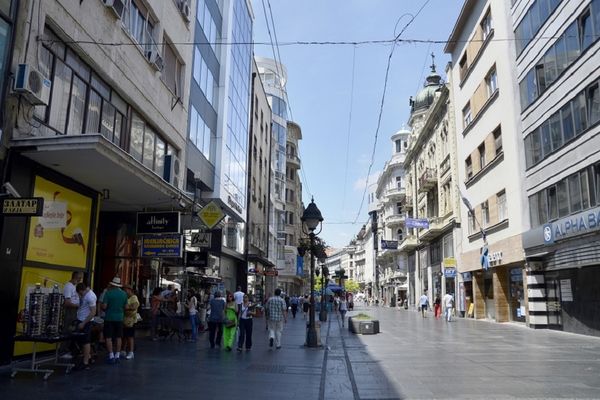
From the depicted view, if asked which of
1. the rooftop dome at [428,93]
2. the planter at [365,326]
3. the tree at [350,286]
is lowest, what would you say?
the planter at [365,326]

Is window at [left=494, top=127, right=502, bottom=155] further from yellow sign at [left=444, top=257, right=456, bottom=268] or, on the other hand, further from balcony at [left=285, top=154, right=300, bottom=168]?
balcony at [left=285, top=154, right=300, bottom=168]

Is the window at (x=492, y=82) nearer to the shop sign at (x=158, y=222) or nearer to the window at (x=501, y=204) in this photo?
the window at (x=501, y=204)

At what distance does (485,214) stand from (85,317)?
25892 mm

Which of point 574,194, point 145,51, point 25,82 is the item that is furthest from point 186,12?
point 574,194

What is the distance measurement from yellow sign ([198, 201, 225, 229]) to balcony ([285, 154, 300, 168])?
171ft

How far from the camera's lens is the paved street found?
8.41 m

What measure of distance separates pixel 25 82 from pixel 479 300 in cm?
2935

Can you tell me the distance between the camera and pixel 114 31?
14.4 m

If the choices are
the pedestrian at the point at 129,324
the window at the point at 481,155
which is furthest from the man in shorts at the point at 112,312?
the window at the point at 481,155

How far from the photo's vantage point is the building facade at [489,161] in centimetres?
2650

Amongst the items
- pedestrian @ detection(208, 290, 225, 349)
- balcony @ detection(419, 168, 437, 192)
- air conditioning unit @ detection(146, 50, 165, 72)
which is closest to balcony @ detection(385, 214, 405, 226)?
balcony @ detection(419, 168, 437, 192)

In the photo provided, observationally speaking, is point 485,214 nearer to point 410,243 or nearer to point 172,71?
point 172,71

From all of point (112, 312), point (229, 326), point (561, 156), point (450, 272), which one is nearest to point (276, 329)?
point (229, 326)

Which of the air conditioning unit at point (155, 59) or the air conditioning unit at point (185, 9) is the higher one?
the air conditioning unit at point (185, 9)
